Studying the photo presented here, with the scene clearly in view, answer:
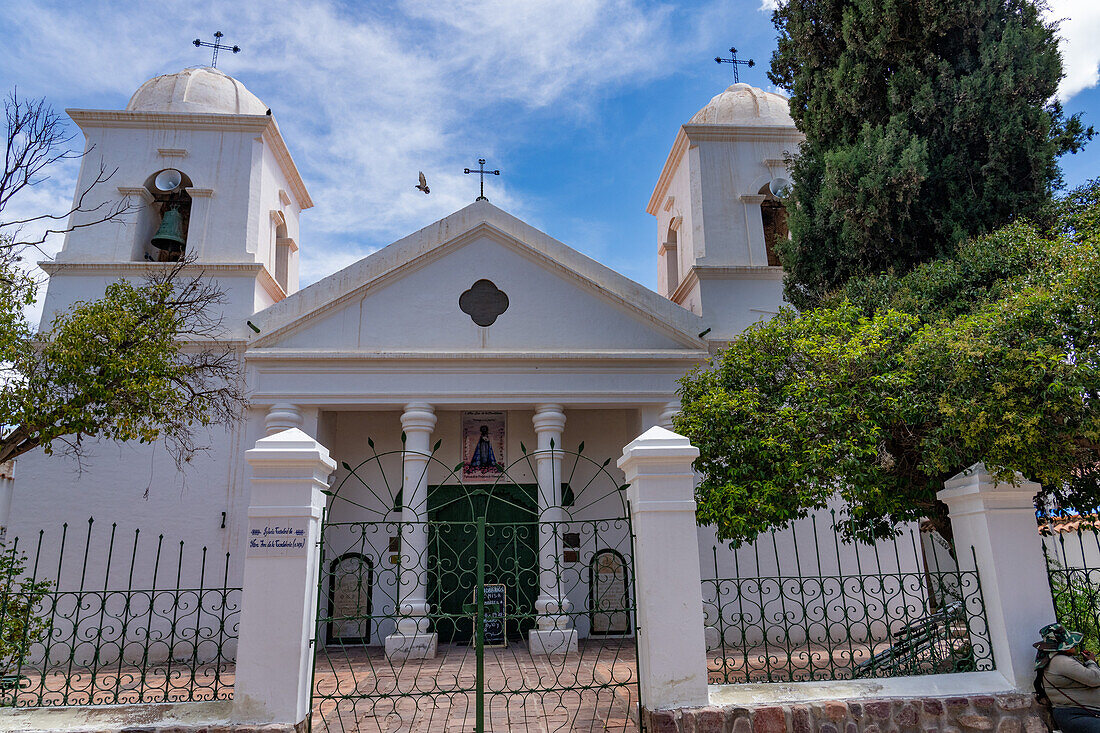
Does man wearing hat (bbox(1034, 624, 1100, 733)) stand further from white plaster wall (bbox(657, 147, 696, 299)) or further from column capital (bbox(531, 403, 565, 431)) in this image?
white plaster wall (bbox(657, 147, 696, 299))

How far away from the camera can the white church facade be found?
1150 centimetres

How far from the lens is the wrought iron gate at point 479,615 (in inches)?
229

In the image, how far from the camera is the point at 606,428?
43.9ft

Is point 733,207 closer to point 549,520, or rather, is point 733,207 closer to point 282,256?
point 549,520

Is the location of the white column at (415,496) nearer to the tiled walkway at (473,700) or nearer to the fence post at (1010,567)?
the tiled walkway at (473,700)

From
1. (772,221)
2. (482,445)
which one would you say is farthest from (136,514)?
(772,221)

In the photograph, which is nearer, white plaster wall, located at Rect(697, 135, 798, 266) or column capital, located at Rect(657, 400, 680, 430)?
column capital, located at Rect(657, 400, 680, 430)

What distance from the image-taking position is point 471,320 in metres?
12.2

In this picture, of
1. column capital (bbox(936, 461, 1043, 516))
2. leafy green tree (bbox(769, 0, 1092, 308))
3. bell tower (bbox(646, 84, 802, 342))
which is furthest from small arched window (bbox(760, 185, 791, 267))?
column capital (bbox(936, 461, 1043, 516))

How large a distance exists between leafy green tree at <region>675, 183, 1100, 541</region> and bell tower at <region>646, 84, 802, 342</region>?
521 cm

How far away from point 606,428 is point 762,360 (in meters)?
5.89

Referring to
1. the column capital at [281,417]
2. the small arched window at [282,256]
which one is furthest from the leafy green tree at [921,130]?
the small arched window at [282,256]

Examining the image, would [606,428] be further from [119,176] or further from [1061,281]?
[119,176]

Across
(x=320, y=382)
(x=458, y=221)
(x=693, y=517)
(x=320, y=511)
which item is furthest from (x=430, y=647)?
(x=458, y=221)
